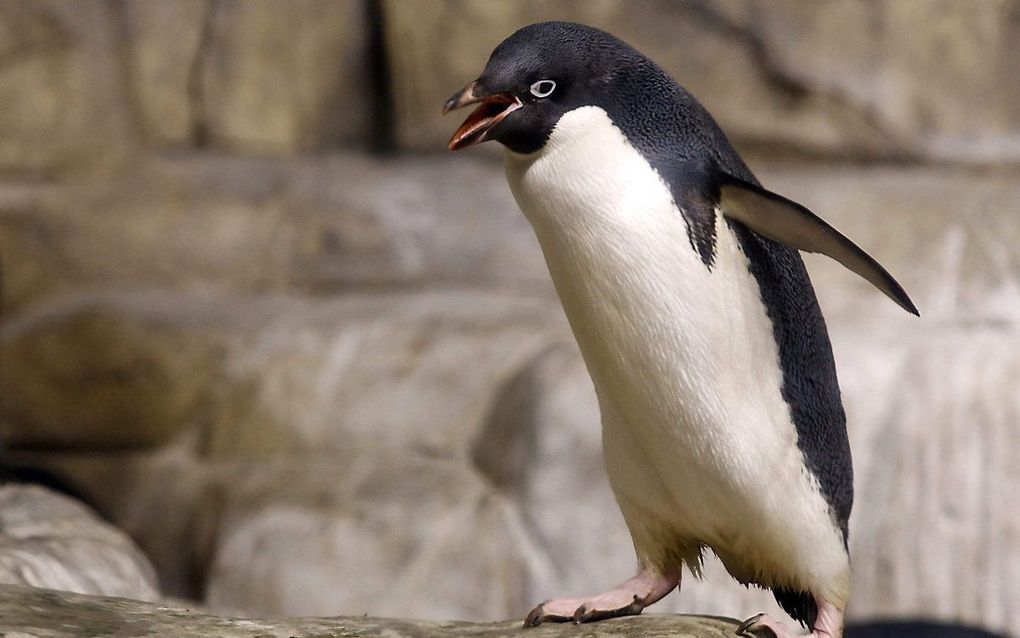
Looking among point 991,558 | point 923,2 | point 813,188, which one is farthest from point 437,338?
point 923,2

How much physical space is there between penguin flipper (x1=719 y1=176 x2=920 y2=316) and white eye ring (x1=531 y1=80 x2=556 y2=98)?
0.21 meters

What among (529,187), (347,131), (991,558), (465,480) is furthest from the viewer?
(347,131)

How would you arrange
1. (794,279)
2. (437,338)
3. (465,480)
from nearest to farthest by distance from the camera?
(794,279) < (465,480) < (437,338)

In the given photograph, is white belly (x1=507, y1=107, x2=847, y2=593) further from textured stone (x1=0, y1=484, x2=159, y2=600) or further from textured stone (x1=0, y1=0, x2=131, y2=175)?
textured stone (x1=0, y1=0, x2=131, y2=175)

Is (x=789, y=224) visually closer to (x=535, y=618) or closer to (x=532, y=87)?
(x=532, y=87)

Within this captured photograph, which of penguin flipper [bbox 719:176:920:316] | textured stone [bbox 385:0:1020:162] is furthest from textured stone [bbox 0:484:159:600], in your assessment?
textured stone [bbox 385:0:1020:162]

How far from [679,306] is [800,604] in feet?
1.35

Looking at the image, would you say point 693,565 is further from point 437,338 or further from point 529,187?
point 437,338

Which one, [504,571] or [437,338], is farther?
[437,338]

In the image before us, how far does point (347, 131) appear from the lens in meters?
4.22

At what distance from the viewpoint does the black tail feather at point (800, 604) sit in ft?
5.26

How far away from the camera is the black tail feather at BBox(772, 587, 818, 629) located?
1603 millimetres

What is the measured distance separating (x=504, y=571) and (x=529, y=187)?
5.12 ft

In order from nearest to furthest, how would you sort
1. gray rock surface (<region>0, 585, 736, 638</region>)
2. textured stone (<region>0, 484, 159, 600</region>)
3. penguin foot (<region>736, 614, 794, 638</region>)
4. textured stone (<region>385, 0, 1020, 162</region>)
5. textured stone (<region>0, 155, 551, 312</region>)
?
gray rock surface (<region>0, 585, 736, 638</region>) → penguin foot (<region>736, 614, 794, 638</region>) → textured stone (<region>0, 484, 159, 600</region>) → textured stone (<region>385, 0, 1020, 162</region>) → textured stone (<region>0, 155, 551, 312</region>)
